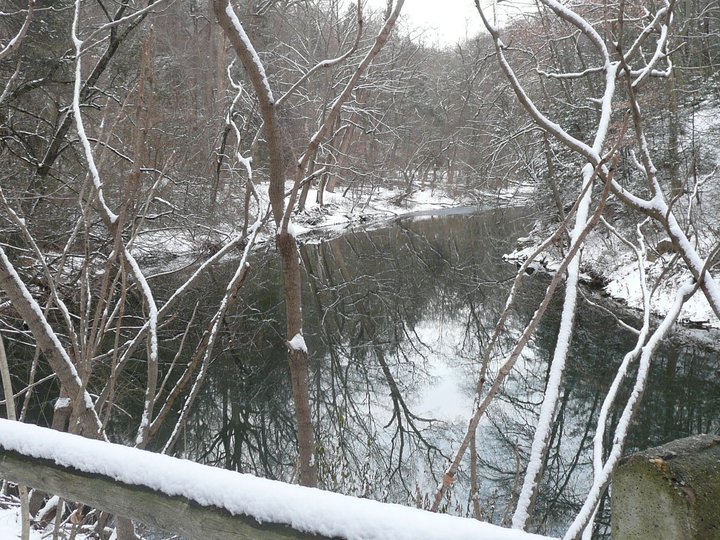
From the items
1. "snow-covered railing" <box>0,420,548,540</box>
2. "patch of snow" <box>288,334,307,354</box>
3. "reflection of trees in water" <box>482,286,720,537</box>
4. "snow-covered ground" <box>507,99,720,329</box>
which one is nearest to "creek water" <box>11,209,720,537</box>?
"reflection of trees in water" <box>482,286,720,537</box>

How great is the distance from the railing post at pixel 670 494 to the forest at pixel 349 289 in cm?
48

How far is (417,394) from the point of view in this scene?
27.6ft

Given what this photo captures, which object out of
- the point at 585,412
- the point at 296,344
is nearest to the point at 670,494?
the point at 296,344

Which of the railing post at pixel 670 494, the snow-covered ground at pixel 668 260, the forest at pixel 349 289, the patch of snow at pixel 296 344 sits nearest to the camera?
the railing post at pixel 670 494

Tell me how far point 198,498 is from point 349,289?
12.8 m

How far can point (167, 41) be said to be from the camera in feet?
58.9

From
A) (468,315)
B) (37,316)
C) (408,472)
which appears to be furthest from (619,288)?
(37,316)

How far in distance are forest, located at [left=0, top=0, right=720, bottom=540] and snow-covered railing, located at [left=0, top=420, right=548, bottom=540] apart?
0.52 metres

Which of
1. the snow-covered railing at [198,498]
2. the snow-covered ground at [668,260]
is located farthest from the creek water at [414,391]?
the snow-covered railing at [198,498]

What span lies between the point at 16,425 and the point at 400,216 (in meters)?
30.4

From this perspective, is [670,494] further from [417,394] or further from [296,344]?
[417,394]

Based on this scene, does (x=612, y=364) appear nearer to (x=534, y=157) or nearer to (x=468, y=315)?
(x=468, y=315)

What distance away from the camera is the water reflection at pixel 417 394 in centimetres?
634

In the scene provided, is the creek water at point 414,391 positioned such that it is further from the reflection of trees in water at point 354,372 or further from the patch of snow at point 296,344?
the patch of snow at point 296,344
